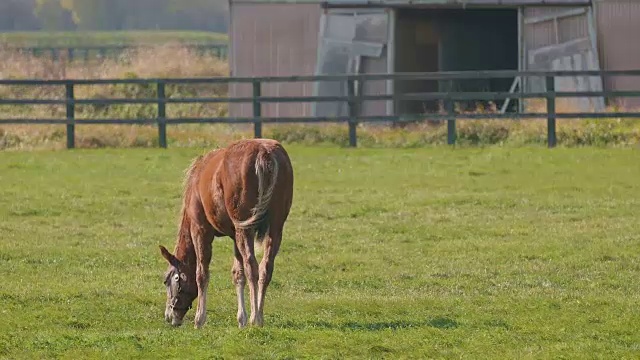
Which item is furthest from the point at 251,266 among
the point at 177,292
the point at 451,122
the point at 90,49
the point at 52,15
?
the point at 52,15

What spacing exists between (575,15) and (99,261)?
18.7 meters

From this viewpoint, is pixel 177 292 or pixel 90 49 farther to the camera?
pixel 90 49

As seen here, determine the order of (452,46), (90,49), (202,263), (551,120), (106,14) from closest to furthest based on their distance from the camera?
(202,263), (551,120), (452,46), (90,49), (106,14)

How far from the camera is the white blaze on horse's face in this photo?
10.2 meters

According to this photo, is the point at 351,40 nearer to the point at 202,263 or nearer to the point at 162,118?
the point at 162,118

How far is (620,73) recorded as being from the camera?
968 inches

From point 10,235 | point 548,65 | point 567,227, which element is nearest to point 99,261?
point 10,235

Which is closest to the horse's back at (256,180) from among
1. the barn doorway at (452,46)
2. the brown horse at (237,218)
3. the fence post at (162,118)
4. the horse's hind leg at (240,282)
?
the brown horse at (237,218)

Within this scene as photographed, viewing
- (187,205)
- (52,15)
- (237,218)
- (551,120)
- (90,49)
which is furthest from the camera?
(52,15)

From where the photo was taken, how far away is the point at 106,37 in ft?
247

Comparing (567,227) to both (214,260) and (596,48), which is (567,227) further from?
(596,48)

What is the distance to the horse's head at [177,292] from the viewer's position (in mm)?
10250

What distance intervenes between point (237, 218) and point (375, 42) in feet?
68.5

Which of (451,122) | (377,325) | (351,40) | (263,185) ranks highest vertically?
(351,40)
